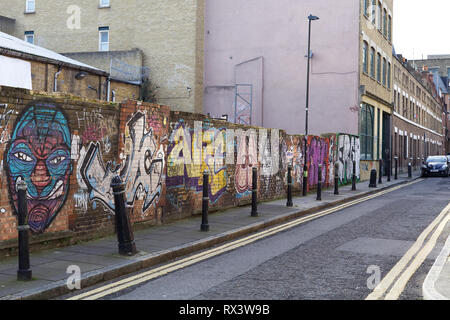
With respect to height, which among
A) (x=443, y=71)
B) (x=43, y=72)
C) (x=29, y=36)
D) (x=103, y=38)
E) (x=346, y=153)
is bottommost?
(x=346, y=153)

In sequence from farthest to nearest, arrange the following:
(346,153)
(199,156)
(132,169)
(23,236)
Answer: (346,153) < (199,156) < (132,169) < (23,236)

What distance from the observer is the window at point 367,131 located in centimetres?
2962

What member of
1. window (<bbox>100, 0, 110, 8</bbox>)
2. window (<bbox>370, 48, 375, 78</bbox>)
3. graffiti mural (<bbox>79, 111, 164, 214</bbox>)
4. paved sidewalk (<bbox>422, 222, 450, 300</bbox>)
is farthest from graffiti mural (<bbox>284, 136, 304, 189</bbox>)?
window (<bbox>100, 0, 110, 8</bbox>)

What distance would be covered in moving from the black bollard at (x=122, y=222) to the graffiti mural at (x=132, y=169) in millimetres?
1265

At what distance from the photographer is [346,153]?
83.5 ft

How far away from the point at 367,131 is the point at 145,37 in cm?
1520

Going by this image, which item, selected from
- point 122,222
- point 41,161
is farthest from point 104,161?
point 122,222

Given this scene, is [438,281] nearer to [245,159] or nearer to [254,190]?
[254,190]

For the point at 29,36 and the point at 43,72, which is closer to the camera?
the point at 43,72

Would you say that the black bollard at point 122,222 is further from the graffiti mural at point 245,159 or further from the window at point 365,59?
the window at point 365,59

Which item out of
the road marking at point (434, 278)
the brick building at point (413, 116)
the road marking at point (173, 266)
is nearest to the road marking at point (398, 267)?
the road marking at point (434, 278)

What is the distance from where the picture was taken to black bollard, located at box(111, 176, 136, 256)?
24.1ft
